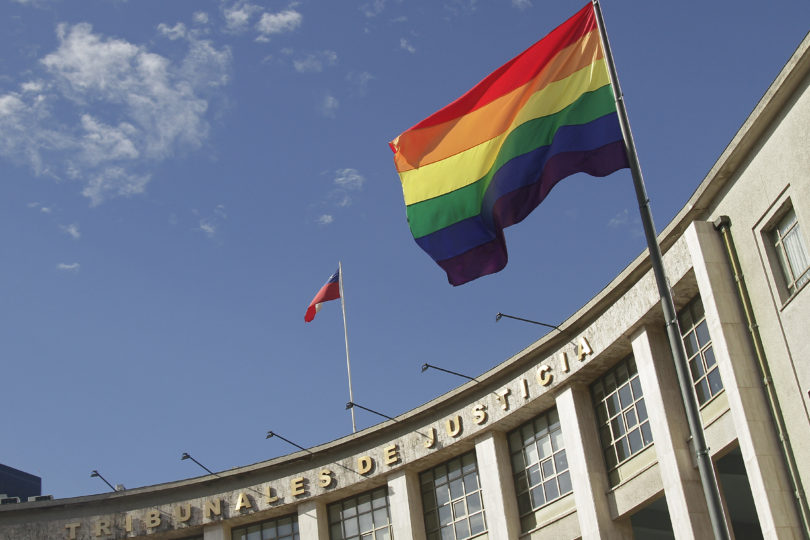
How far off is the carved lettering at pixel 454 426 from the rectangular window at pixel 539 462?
1752mm

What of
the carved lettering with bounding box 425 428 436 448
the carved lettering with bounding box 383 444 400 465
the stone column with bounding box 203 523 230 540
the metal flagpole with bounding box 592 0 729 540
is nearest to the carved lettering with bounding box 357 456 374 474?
the carved lettering with bounding box 383 444 400 465

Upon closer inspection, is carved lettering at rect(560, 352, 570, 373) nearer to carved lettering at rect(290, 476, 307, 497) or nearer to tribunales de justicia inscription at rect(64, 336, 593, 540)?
tribunales de justicia inscription at rect(64, 336, 593, 540)

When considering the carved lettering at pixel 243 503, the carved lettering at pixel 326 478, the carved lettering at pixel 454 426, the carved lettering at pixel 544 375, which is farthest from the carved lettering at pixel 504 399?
the carved lettering at pixel 243 503

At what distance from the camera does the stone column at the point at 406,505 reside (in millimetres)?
33031

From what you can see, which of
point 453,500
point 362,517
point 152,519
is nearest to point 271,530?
point 362,517

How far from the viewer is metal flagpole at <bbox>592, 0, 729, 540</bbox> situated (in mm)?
13367

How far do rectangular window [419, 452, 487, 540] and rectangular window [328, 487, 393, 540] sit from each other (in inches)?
63.2

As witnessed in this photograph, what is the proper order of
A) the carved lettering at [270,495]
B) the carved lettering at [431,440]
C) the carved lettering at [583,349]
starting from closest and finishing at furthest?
the carved lettering at [583,349], the carved lettering at [431,440], the carved lettering at [270,495]

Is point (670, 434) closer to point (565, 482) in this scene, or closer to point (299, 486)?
point (565, 482)

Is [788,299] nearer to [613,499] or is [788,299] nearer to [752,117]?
[752,117]

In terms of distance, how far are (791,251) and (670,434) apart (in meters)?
6.17

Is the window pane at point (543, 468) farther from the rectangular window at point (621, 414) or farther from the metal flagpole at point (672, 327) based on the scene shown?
the metal flagpole at point (672, 327)

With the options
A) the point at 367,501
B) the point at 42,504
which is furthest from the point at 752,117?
the point at 42,504

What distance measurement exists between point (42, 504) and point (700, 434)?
29.9 m
